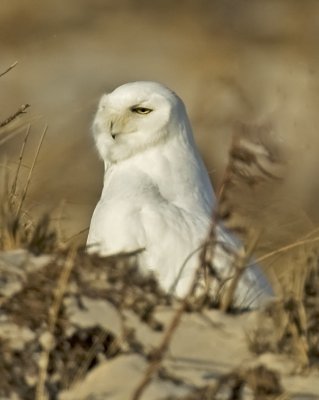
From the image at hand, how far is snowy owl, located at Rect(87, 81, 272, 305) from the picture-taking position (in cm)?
701

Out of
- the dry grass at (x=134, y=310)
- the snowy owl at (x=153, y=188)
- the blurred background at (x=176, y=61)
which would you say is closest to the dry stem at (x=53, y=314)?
the dry grass at (x=134, y=310)

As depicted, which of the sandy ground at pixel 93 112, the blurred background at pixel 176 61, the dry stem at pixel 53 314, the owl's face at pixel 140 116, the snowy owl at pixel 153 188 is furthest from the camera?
the blurred background at pixel 176 61

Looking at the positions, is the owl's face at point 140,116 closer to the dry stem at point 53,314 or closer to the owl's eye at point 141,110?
the owl's eye at point 141,110

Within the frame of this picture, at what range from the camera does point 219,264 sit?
21.6 feet

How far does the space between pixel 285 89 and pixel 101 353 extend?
570 inches

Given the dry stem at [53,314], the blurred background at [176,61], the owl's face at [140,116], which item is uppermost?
the dry stem at [53,314]

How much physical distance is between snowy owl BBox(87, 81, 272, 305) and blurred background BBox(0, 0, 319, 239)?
6.30 meters

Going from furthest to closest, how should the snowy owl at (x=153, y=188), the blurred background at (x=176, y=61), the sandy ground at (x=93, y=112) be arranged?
1. the blurred background at (x=176, y=61)
2. the snowy owl at (x=153, y=188)
3. the sandy ground at (x=93, y=112)

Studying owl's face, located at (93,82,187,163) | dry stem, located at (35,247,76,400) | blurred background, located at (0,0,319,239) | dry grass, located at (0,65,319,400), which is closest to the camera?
dry stem, located at (35,247,76,400)

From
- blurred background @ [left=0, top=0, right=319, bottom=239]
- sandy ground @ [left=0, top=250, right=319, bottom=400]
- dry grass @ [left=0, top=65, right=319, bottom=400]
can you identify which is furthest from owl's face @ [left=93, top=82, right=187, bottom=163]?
blurred background @ [left=0, top=0, right=319, bottom=239]

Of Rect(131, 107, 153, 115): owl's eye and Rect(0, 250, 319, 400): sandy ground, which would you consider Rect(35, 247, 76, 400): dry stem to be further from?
Rect(131, 107, 153, 115): owl's eye

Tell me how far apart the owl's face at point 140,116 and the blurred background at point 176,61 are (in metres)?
6.29

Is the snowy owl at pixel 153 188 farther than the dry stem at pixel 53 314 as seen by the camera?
Yes

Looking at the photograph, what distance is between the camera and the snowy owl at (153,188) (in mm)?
7008
